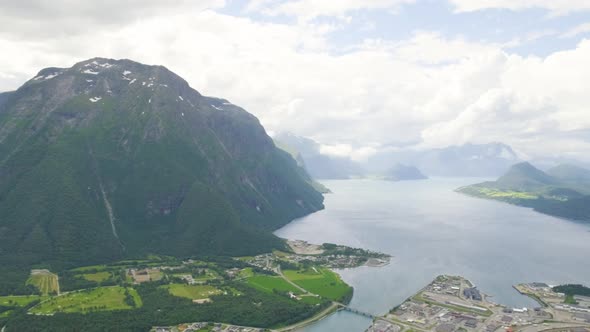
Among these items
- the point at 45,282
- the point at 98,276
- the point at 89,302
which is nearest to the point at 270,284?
the point at 89,302

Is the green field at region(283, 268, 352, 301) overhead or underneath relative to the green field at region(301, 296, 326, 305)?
overhead

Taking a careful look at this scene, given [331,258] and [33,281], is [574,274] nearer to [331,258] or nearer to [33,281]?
[331,258]

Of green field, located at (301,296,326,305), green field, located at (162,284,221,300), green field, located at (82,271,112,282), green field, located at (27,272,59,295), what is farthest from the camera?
green field, located at (82,271,112,282)

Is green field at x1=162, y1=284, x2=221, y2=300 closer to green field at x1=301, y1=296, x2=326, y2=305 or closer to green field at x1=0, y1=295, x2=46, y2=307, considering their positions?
green field at x1=301, y1=296, x2=326, y2=305

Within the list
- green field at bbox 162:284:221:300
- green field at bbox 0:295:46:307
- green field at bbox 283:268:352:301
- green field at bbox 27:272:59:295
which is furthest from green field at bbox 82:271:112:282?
green field at bbox 283:268:352:301

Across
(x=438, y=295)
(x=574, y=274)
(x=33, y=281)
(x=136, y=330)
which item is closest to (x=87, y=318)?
(x=136, y=330)

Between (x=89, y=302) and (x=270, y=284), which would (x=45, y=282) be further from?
(x=270, y=284)
